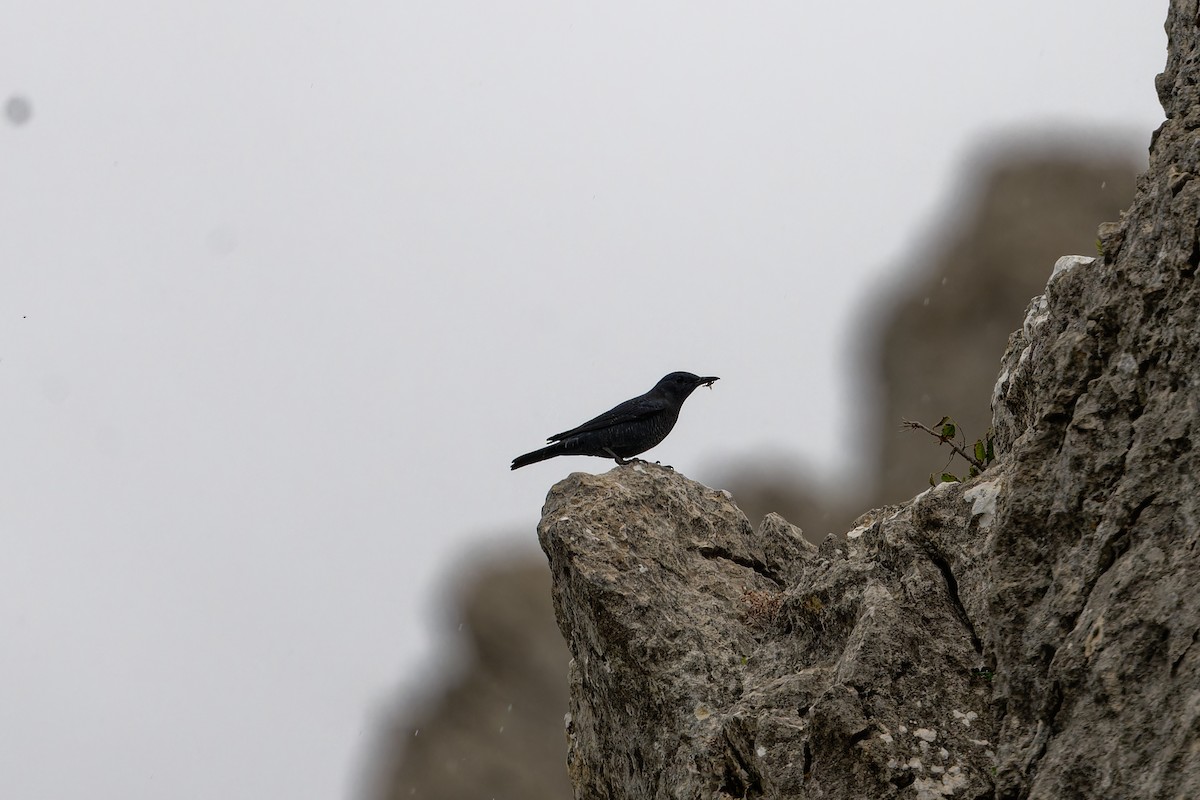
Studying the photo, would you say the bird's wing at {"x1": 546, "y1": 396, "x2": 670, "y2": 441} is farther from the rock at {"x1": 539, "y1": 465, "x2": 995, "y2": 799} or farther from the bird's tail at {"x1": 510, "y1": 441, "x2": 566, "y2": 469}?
the rock at {"x1": 539, "y1": 465, "x2": 995, "y2": 799}

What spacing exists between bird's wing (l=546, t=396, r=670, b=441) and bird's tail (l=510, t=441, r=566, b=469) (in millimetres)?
158

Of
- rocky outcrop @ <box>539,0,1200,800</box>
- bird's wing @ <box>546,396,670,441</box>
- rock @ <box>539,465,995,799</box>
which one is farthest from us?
bird's wing @ <box>546,396,670,441</box>

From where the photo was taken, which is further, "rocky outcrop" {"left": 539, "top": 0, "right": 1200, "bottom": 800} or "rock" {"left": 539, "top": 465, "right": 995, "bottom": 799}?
"rock" {"left": 539, "top": 465, "right": 995, "bottom": 799}

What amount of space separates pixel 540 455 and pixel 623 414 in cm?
99

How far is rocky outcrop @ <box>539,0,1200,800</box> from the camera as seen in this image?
5559 millimetres

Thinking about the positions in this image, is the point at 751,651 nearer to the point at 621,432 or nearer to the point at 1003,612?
the point at 1003,612

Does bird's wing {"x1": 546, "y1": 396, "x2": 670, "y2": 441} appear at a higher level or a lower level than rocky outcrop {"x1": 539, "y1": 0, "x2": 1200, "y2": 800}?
higher

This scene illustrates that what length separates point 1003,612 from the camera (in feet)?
21.7

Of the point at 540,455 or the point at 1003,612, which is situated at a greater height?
the point at 540,455

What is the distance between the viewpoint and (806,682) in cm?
770

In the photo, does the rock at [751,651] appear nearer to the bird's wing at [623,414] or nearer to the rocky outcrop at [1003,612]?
the rocky outcrop at [1003,612]

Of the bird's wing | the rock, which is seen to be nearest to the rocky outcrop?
the rock

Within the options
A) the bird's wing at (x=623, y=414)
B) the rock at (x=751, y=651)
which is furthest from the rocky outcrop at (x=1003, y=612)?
the bird's wing at (x=623, y=414)

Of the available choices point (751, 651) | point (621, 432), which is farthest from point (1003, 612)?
point (621, 432)
